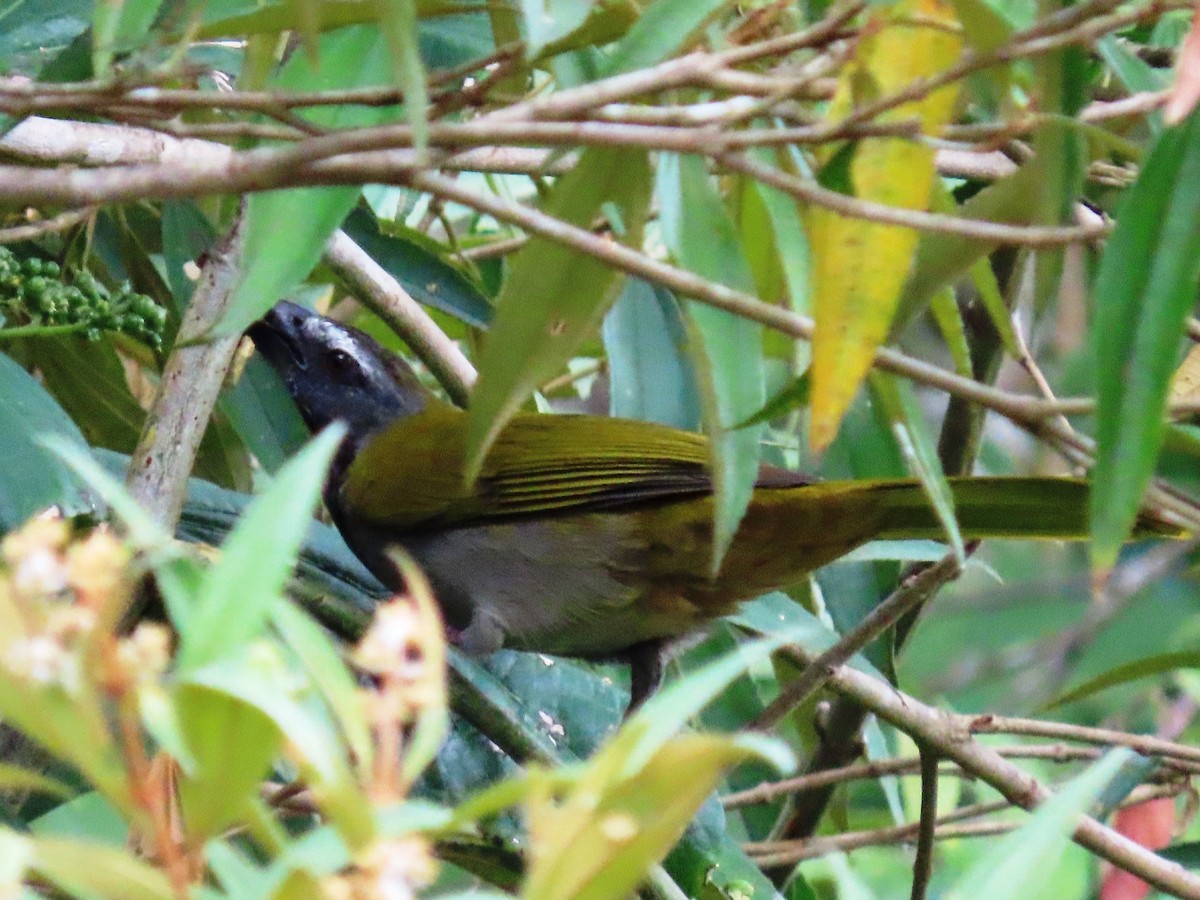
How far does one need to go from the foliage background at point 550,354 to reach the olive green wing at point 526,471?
0.13 m

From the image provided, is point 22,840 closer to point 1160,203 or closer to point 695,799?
point 695,799

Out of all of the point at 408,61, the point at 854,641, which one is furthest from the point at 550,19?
the point at 854,641

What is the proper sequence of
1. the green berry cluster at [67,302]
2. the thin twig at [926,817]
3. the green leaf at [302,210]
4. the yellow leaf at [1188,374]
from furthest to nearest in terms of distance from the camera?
the thin twig at [926,817], the yellow leaf at [1188,374], the green berry cluster at [67,302], the green leaf at [302,210]

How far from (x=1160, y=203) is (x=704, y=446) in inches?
61.4

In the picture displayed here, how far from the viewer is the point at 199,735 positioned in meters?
0.89

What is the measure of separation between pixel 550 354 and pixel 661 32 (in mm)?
333

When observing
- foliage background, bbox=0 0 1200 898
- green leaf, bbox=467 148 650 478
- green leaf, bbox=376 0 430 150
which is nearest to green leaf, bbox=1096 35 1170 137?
foliage background, bbox=0 0 1200 898

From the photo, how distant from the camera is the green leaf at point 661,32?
58.4 inches

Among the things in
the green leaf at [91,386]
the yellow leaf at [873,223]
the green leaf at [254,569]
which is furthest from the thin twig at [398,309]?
the green leaf at [254,569]

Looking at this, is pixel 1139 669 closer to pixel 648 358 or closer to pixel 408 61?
pixel 648 358

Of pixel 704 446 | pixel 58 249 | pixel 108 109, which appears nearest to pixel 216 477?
pixel 58 249

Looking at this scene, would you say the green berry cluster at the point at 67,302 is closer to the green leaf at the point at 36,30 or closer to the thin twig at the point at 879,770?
the green leaf at the point at 36,30

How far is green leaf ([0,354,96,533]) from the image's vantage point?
7.04ft

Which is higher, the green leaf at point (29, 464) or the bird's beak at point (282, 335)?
the green leaf at point (29, 464)
